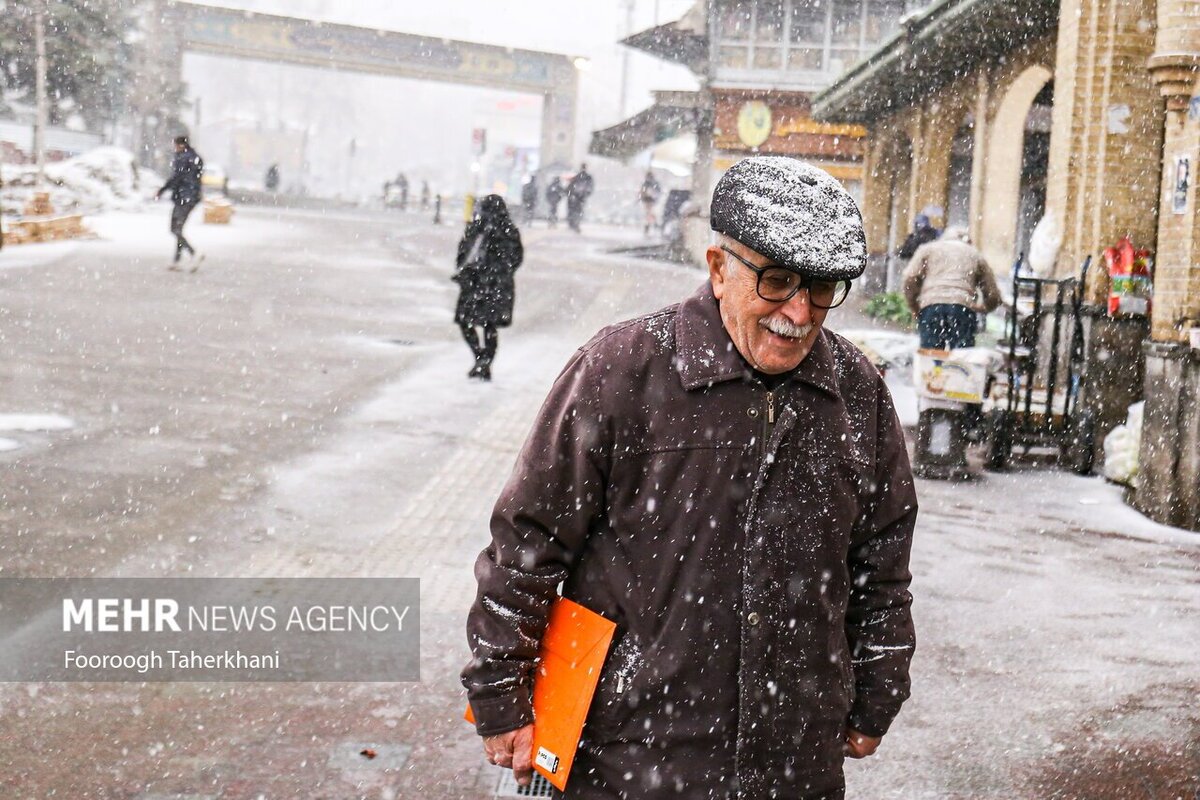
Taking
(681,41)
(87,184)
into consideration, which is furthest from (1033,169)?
(87,184)

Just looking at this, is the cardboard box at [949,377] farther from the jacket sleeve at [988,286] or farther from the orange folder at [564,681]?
the orange folder at [564,681]

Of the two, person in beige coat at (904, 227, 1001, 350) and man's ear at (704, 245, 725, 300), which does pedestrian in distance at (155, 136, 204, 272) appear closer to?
person in beige coat at (904, 227, 1001, 350)

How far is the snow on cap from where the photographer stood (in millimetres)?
2492

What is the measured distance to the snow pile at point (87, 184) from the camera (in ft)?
94.7

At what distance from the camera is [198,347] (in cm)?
1373

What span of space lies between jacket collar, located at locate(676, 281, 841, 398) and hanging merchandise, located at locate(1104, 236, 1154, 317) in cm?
888

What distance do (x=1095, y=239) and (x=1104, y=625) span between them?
5610 mm

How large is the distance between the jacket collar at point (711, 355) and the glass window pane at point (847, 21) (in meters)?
31.9

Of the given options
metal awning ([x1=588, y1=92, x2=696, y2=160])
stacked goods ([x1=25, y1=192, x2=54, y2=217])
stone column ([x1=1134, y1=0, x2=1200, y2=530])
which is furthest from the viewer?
metal awning ([x1=588, y1=92, x2=696, y2=160])

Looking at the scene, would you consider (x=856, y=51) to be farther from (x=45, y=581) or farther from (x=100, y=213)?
(x=45, y=581)

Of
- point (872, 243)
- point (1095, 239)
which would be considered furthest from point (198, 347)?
point (872, 243)

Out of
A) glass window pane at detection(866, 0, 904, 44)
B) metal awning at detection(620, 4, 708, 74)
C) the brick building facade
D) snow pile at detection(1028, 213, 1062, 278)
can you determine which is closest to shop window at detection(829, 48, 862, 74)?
glass window pane at detection(866, 0, 904, 44)

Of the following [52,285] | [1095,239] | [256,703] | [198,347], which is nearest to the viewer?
[256,703]

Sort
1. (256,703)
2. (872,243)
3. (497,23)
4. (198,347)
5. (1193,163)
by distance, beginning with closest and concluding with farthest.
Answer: (256,703), (1193,163), (198,347), (872,243), (497,23)
